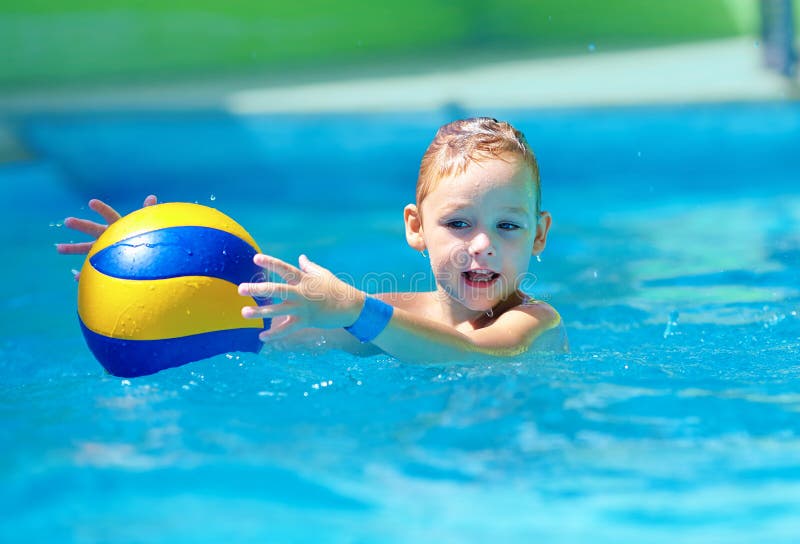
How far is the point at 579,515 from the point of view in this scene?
2.61 m

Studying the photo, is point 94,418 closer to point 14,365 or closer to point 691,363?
point 14,365

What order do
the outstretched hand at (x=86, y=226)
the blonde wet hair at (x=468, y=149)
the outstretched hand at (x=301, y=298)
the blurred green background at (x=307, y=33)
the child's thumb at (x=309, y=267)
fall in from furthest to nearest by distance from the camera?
1. the blurred green background at (x=307, y=33)
2. the outstretched hand at (x=86, y=226)
3. the blonde wet hair at (x=468, y=149)
4. the child's thumb at (x=309, y=267)
5. the outstretched hand at (x=301, y=298)

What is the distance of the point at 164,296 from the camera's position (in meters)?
3.24

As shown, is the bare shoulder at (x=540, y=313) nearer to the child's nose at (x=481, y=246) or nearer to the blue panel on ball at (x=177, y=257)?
the child's nose at (x=481, y=246)

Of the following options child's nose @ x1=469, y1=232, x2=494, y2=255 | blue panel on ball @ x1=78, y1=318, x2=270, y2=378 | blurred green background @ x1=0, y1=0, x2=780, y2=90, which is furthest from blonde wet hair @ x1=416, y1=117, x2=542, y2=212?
blurred green background @ x1=0, y1=0, x2=780, y2=90

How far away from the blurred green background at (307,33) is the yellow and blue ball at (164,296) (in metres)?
6.29

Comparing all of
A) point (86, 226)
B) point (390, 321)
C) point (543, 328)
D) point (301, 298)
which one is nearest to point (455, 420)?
point (390, 321)

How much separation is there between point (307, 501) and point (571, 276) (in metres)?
3.14

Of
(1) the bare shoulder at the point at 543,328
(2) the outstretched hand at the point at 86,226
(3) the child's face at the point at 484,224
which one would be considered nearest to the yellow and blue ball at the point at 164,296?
(2) the outstretched hand at the point at 86,226

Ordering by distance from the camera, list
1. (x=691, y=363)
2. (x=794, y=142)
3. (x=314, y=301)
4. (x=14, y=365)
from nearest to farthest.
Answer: (x=314, y=301) → (x=691, y=363) → (x=14, y=365) → (x=794, y=142)

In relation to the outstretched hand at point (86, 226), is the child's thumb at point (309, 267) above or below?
below

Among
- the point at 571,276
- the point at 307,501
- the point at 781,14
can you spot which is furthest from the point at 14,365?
the point at 781,14

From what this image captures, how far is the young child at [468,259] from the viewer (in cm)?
341

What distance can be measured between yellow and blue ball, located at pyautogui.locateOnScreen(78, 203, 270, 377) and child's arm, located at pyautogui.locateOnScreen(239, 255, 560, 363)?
13cm
